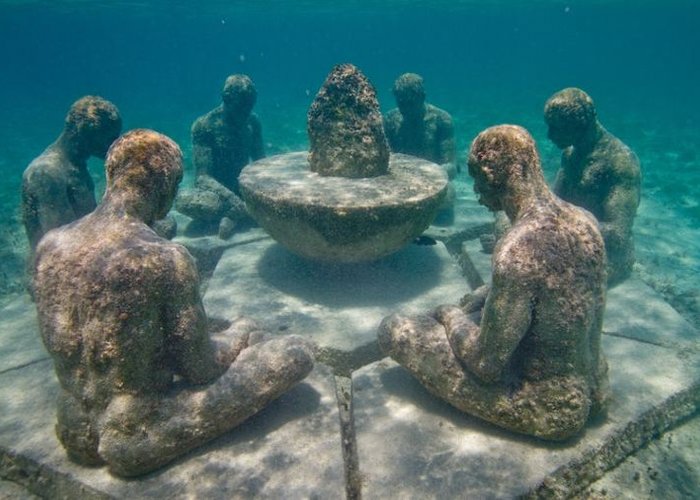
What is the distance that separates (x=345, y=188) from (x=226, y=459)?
3.31 m

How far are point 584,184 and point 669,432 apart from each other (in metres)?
3.51

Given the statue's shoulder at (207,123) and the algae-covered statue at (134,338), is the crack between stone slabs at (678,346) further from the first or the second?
the statue's shoulder at (207,123)

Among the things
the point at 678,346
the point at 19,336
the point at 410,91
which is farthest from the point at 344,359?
the point at 410,91

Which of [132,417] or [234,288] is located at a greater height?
[132,417]

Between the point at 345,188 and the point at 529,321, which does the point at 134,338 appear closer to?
the point at 529,321

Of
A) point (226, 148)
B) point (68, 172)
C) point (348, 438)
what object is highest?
point (68, 172)

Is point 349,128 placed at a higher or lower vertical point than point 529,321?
higher

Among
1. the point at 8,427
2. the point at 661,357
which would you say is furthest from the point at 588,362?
the point at 8,427

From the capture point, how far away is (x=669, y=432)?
400 centimetres

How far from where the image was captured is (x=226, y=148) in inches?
358

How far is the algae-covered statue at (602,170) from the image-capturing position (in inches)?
231

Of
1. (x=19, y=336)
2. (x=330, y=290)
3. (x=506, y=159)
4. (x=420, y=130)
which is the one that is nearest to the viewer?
(x=506, y=159)

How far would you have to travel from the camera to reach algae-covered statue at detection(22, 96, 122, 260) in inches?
221

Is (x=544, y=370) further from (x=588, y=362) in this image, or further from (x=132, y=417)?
(x=132, y=417)
